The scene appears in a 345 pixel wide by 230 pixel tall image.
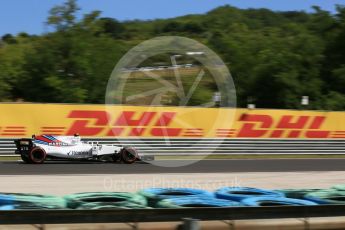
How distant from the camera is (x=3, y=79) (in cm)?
3622

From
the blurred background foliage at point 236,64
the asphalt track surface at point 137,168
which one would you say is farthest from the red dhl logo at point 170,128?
the blurred background foliage at point 236,64

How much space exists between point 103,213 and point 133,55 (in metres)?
7.53

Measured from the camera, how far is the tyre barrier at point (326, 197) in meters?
7.75

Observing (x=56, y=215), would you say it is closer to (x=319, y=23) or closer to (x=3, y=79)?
(x=3, y=79)

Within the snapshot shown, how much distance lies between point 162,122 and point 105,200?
13.1 m

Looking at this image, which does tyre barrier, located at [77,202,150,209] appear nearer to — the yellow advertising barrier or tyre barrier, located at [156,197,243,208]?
tyre barrier, located at [156,197,243,208]

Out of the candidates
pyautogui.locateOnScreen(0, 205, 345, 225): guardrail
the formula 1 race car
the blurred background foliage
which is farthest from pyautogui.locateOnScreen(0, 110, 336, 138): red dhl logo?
pyautogui.locateOnScreen(0, 205, 345, 225): guardrail

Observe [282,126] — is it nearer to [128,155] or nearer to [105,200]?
[128,155]

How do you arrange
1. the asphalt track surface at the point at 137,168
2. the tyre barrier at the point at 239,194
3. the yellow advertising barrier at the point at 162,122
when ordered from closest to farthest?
1. the tyre barrier at the point at 239,194
2. the asphalt track surface at the point at 137,168
3. the yellow advertising barrier at the point at 162,122

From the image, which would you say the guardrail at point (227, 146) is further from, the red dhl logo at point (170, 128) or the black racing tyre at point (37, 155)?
the black racing tyre at point (37, 155)

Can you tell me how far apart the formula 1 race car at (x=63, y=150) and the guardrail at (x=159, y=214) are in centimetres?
1065

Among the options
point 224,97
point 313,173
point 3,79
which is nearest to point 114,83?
point 224,97

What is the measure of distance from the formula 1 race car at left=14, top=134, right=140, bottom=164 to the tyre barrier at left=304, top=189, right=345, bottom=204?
9.33 m

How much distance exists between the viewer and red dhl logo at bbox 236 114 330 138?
22.0 m
